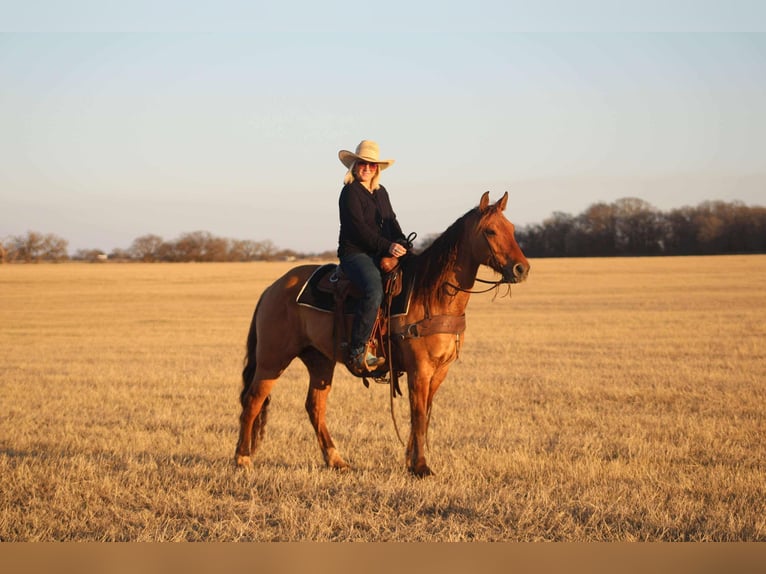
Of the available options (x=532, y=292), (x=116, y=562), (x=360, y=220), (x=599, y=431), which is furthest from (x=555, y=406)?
(x=532, y=292)

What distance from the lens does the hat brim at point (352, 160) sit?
7.76 m

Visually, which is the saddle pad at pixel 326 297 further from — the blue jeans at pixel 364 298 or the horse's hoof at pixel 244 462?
the horse's hoof at pixel 244 462

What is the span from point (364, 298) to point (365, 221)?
0.74m

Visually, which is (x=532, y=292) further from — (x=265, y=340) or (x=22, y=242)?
(x=22, y=242)

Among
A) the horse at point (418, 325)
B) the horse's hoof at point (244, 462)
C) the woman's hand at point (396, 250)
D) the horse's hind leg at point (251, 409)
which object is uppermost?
the woman's hand at point (396, 250)

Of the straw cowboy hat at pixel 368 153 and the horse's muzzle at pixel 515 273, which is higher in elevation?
the straw cowboy hat at pixel 368 153

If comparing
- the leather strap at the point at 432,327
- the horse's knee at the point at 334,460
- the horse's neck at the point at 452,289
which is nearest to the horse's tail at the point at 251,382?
the horse's knee at the point at 334,460

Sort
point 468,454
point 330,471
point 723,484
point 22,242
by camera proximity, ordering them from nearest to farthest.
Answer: point 723,484
point 330,471
point 468,454
point 22,242

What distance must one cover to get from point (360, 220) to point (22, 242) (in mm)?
70772

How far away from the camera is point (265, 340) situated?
28.0 feet

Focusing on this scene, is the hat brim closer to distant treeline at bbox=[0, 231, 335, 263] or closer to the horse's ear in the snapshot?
the horse's ear

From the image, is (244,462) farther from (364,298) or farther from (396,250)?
(396,250)

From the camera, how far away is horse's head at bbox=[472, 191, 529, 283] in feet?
23.3

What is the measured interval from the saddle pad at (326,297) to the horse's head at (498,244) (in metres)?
0.76
